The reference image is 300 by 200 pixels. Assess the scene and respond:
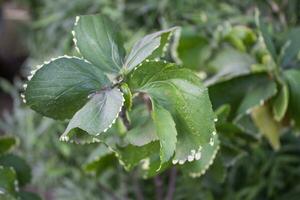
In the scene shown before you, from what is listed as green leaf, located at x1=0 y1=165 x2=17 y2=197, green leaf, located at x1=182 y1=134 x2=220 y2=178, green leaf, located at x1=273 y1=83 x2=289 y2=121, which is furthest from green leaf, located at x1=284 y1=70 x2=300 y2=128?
green leaf, located at x1=0 y1=165 x2=17 y2=197

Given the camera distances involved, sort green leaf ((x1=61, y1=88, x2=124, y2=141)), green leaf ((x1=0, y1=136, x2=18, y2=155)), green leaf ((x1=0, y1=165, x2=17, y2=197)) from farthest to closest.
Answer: green leaf ((x1=0, y1=136, x2=18, y2=155)), green leaf ((x1=0, y1=165, x2=17, y2=197)), green leaf ((x1=61, y1=88, x2=124, y2=141))

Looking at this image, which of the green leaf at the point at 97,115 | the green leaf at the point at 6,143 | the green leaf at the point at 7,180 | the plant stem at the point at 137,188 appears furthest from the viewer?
the plant stem at the point at 137,188

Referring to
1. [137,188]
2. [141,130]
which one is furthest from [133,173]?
[141,130]

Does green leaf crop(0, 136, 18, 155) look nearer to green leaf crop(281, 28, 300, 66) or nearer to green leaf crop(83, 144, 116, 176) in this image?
green leaf crop(83, 144, 116, 176)

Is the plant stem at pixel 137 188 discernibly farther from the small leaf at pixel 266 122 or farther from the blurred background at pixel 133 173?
the small leaf at pixel 266 122

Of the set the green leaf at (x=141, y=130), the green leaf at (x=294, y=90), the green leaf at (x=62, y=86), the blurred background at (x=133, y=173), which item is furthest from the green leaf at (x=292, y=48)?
the green leaf at (x=62, y=86)

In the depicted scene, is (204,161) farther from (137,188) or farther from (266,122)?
(137,188)
